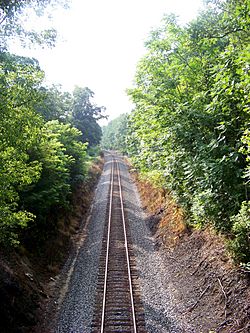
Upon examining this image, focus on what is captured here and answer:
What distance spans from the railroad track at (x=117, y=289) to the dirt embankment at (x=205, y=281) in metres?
1.35

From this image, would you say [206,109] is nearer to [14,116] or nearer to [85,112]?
[14,116]

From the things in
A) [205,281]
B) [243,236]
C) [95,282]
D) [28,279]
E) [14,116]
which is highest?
[14,116]

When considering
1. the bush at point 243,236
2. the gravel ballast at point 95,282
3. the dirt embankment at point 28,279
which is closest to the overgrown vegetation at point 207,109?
the bush at point 243,236

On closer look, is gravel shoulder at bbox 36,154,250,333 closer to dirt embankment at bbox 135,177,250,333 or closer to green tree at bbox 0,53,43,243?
dirt embankment at bbox 135,177,250,333

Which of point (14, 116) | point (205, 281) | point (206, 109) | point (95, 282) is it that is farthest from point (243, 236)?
point (14, 116)

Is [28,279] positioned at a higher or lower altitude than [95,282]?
higher

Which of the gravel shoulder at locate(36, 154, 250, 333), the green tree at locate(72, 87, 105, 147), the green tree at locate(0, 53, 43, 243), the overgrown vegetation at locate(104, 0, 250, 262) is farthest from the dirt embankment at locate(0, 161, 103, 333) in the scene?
the green tree at locate(72, 87, 105, 147)

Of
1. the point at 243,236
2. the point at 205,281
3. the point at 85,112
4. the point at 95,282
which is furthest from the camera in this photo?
the point at 85,112

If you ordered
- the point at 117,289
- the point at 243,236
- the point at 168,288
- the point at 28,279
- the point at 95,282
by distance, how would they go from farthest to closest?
the point at 95,282
the point at 168,288
the point at 117,289
the point at 28,279
the point at 243,236

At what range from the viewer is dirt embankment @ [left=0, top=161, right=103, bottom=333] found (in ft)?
26.5

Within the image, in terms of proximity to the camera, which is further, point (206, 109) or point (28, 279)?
point (28, 279)

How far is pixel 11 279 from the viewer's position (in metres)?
8.72

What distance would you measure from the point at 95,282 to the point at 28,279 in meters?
2.31

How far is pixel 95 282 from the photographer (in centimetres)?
1080
